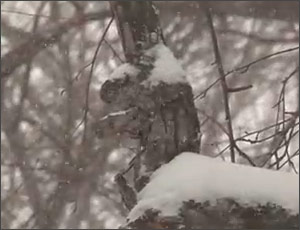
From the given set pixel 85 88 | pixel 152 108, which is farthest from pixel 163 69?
pixel 85 88

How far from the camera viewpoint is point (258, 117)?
4.47m

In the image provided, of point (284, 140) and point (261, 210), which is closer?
point (261, 210)

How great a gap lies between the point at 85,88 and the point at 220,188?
213cm

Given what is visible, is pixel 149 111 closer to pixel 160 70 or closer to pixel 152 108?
pixel 152 108

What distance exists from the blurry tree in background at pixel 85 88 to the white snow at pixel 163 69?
1084mm

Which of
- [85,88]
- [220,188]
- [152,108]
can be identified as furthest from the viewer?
[85,88]

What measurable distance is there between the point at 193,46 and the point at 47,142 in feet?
3.89

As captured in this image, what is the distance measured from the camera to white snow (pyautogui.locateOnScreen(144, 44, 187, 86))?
1916mm

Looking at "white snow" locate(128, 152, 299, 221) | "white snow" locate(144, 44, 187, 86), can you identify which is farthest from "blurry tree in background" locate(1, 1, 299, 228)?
"white snow" locate(128, 152, 299, 221)

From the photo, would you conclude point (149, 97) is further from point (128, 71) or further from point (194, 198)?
point (194, 198)

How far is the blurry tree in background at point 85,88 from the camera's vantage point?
3.50 metres

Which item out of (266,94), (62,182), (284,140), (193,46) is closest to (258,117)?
(266,94)

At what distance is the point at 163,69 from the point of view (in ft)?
6.39

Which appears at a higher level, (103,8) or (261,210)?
(103,8)
